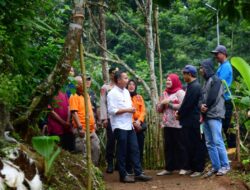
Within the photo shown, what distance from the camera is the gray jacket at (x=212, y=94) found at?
695 cm

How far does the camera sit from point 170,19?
2566cm

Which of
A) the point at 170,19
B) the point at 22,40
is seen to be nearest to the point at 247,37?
the point at 170,19

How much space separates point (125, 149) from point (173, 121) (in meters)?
1.14

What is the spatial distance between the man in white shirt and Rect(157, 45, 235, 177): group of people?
32.3 inches

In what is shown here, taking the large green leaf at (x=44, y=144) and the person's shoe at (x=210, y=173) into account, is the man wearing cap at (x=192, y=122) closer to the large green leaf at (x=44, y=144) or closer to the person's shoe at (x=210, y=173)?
the person's shoe at (x=210, y=173)

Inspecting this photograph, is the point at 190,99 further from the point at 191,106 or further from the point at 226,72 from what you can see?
the point at 226,72

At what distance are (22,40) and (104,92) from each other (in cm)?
330

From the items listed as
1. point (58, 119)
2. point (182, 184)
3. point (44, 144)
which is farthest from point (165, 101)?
point (44, 144)

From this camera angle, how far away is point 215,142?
22.8 feet

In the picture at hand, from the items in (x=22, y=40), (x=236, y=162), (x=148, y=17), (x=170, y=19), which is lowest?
(x=236, y=162)

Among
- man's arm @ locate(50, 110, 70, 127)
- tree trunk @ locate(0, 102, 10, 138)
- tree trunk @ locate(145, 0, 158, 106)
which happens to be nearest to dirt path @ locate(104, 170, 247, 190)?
man's arm @ locate(50, 110, 70, 127)

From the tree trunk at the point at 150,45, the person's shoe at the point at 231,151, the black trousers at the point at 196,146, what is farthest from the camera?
the tree trunk at the point at 150,45

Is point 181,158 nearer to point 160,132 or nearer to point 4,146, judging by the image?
point 160,132

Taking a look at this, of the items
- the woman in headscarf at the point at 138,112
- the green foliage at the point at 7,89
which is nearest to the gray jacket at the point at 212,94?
the woman in headscarf at the point at 138,112
